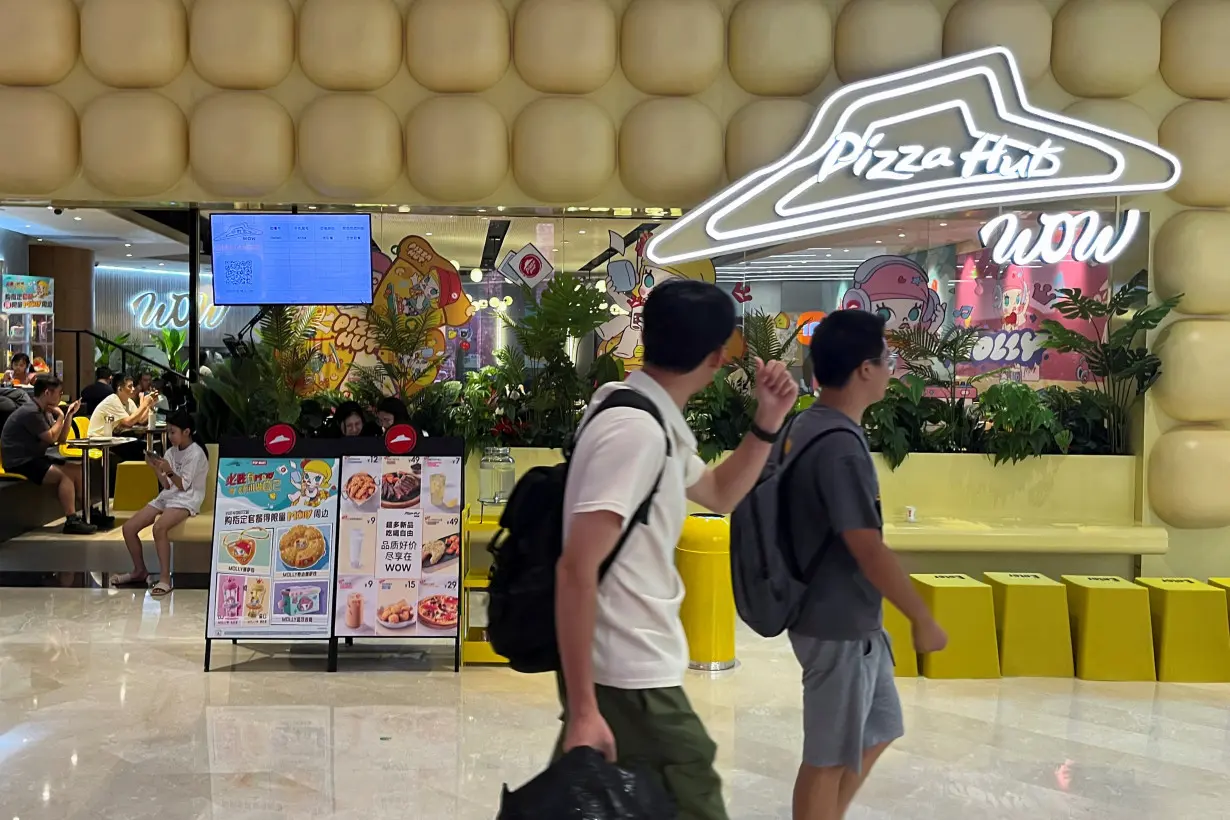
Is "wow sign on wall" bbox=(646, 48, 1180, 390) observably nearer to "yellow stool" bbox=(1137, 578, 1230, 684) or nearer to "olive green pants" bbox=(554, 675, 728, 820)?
"yellow stool" bbox=(1137, 578, 1230, 684)

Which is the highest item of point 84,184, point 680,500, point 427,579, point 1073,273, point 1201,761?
point 84,184

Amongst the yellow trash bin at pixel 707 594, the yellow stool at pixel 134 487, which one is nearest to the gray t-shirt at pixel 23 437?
the yellow stool at pixel 134 487

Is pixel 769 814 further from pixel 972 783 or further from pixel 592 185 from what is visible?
pixel 592 185

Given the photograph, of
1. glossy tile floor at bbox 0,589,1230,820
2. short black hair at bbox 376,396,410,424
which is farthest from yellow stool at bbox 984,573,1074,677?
short black hair at bbox 376,396,410,424

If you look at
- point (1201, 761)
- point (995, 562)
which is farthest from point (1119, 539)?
point (1201, 761)

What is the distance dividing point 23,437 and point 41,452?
0.18 m

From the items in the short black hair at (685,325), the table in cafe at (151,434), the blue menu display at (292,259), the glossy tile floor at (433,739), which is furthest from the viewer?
the table in cafe at (151,434)

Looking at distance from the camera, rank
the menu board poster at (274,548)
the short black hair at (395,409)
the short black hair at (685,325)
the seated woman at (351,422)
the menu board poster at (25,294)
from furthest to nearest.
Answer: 1. the menu board poster at (25,294)
2. the short black hair at (395,409)
3. the seated woman at (351,422)
4. the menu board poster at (274,548)
5. the short black hair at (685,325)

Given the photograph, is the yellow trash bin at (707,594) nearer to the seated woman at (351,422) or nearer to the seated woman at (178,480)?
the seated woman at (351,422)

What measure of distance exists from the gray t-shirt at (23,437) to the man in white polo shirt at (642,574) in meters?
7.36

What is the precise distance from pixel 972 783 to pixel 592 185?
404 cm

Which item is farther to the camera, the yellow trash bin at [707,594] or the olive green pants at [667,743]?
the yellow trash bin at [707,594]

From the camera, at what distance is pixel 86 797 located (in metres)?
3.61

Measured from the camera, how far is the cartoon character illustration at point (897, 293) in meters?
7.00
